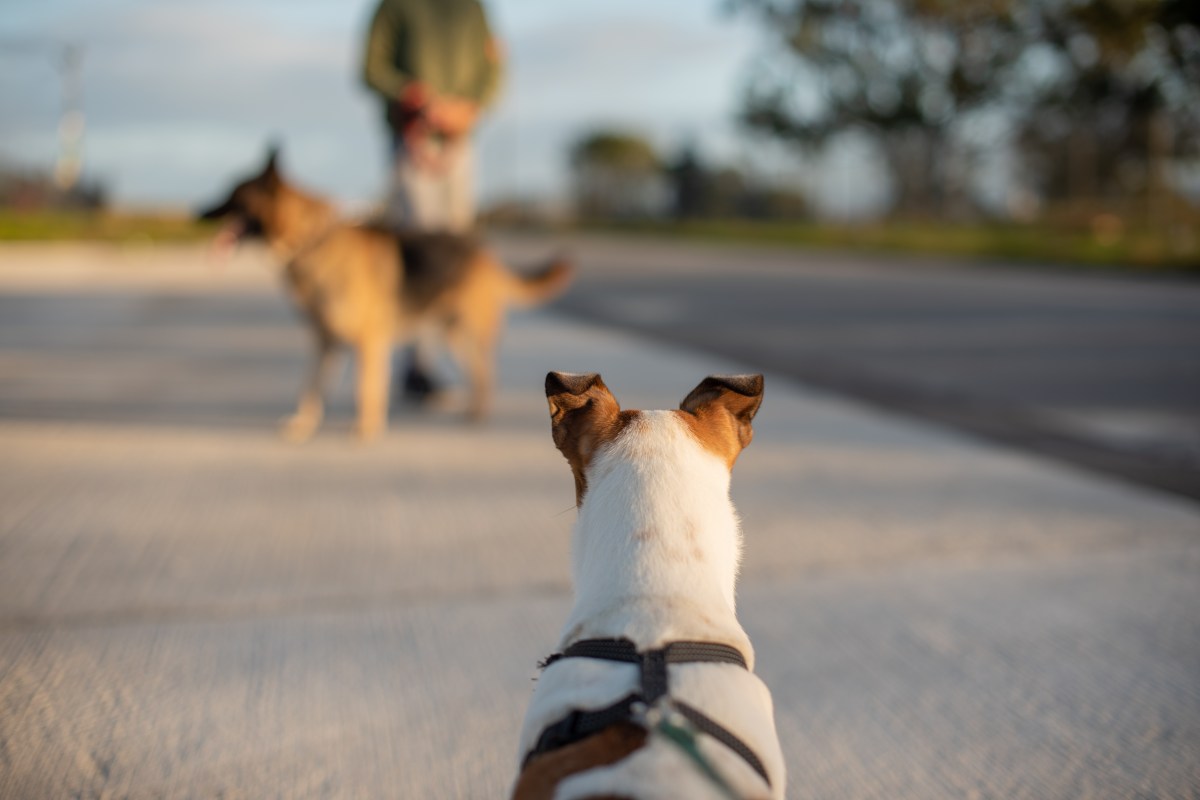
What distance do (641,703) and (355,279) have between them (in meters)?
4.34

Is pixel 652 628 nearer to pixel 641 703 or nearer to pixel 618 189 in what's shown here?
pixel 641 703

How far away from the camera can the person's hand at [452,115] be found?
19.6 ft

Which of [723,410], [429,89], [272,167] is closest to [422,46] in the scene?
[429,89]

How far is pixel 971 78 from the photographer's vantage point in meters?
36.6

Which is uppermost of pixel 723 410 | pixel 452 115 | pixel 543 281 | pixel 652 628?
pixel 452 115

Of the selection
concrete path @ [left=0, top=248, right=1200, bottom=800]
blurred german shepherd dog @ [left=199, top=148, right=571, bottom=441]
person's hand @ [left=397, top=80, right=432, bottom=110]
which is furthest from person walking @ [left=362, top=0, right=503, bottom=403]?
concrete path @ [left=0, top=248, right=1200, bottom=800]

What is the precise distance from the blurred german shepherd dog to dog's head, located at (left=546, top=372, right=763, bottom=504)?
11.5ft

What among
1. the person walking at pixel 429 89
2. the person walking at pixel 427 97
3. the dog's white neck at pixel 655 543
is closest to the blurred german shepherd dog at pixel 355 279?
the person walking at pixel 427 97

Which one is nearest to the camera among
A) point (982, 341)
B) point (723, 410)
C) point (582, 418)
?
point (582, 418)

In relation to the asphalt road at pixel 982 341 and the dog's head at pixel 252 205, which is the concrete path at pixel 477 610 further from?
the dog's head at pixel 252 205

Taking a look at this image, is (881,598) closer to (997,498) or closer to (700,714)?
(997,498)

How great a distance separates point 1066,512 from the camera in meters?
3.95

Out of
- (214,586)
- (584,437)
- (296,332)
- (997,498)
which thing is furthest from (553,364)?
(584,437)

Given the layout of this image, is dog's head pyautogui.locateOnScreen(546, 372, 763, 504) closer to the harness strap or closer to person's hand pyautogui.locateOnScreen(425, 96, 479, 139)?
the harness strap
